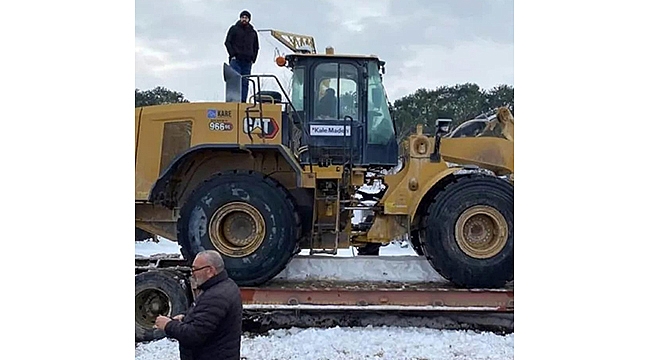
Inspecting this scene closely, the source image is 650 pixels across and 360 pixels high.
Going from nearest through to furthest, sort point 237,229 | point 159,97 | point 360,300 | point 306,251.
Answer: point 360,300
point 237,229
point 159,97
point 306,251

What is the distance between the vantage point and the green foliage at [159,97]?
5495mm

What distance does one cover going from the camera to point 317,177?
578 cm

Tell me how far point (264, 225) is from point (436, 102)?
837cm

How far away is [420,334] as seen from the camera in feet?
18.0

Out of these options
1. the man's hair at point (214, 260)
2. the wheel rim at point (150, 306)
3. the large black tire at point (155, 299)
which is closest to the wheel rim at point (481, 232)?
the large black tire at point (155, 299)

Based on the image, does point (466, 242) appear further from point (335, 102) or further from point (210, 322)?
point (210, 322)

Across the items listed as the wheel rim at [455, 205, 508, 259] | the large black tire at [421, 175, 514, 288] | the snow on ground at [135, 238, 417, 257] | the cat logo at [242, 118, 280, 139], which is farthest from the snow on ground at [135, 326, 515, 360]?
the cat logo at [242, 118, 280, 139]

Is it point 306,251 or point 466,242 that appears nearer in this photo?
point 466,242

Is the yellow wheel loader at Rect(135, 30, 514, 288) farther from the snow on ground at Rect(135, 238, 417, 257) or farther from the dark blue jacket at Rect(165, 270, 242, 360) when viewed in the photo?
the dark blue jacket at Rect(165, 270, 242, 360)

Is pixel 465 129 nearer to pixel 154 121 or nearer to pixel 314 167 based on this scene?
pixel 314 167

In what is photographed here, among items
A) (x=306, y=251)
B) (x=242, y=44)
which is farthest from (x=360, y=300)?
(x=242, y=44)

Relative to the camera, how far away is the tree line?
581cm

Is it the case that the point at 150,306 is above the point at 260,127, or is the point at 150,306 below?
below

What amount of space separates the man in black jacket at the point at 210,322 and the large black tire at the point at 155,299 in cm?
208
